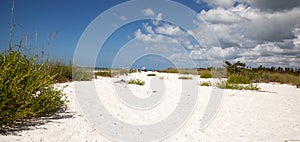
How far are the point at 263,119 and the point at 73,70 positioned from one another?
880 centimetres

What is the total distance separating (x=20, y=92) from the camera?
9.72 feet

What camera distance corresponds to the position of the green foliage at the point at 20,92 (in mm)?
2771

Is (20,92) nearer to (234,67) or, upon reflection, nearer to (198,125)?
(198,125)

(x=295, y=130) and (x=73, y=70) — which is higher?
(x=73, y=70)

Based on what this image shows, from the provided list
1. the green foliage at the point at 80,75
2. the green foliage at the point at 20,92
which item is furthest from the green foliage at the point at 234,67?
the green foliage at the point at 20,92

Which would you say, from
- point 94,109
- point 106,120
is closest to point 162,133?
point 106,120

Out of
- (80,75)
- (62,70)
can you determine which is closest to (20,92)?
(62,70)

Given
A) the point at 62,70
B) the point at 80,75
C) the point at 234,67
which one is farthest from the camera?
the point at 234,67

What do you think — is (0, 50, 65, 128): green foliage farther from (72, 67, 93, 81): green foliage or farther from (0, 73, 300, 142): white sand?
(72, 67, 93, 81): green foliage

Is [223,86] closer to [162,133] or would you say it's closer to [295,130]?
[295,130]

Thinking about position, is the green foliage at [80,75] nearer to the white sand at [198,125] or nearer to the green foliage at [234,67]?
the white sand at [198,125]

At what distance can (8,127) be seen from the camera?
9.30ft

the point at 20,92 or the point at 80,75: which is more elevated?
the point at 80,75

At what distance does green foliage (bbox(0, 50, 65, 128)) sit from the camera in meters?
2.77
